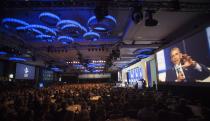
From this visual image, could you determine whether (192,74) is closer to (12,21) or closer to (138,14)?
(138,14)

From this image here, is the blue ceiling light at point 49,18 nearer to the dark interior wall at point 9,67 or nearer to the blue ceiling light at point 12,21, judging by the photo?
the blue ceiling light at point 12,21

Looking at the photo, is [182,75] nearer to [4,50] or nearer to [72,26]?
[72,26]

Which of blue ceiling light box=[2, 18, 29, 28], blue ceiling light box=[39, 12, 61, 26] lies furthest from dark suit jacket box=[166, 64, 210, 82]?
blue ceiling light box=[2, 18, 29, 28]

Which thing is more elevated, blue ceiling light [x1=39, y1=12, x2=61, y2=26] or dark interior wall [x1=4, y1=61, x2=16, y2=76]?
blue ceiling light [x1=39, y1=12, x2=61, y2=26]

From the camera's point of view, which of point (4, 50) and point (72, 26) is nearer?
point (72, 26)

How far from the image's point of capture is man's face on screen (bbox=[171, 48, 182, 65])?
10664 mm

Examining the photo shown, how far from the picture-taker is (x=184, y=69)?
10.1m

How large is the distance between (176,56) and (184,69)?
1202 mm

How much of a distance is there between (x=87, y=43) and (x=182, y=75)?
8211mm

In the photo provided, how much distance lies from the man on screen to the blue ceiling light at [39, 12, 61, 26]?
286 inches

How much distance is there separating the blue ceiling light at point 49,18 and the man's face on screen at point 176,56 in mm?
7268

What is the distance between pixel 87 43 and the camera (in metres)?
15.3

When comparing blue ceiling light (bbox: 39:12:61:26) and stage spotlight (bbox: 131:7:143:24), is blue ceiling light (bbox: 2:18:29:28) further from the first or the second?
stage spotlight (bbox: 131:7:143:24)

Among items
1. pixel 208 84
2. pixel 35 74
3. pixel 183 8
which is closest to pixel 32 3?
pixel 183 8
